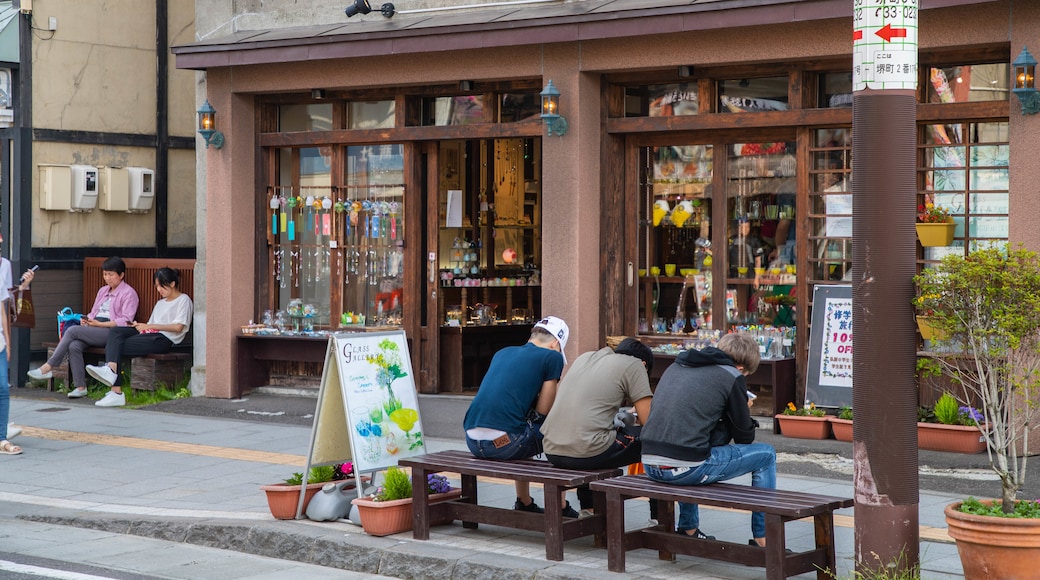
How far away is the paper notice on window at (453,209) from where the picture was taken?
14766mm

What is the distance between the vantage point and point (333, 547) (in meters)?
8.34

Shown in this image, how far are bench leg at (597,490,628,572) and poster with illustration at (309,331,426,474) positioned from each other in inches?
78.3

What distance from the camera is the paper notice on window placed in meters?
14.8

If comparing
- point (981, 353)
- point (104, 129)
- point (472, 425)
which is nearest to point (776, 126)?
point (472, 425)

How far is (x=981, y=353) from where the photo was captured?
652cm

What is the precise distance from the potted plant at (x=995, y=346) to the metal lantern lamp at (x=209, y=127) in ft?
32.6

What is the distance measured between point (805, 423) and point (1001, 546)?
520cm

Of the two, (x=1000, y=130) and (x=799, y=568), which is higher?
(x=1000, y=130)

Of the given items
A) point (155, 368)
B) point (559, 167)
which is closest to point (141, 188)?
point (155, 368)

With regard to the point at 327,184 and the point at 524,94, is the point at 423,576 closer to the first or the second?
the point at 524,94

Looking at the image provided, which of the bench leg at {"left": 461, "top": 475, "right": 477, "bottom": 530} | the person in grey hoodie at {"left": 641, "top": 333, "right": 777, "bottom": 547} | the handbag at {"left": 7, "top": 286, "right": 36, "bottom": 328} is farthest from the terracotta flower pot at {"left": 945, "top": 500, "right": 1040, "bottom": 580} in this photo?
the handbag at {"left": 7, "top": 286, "right": 36, "bottom": 328}

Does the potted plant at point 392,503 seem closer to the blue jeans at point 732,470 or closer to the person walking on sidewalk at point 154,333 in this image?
the blue jeans at point 732,470

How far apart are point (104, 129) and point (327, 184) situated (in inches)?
144

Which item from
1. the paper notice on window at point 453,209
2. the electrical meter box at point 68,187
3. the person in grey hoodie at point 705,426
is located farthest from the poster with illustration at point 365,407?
the electrical meter box at point 68,187
